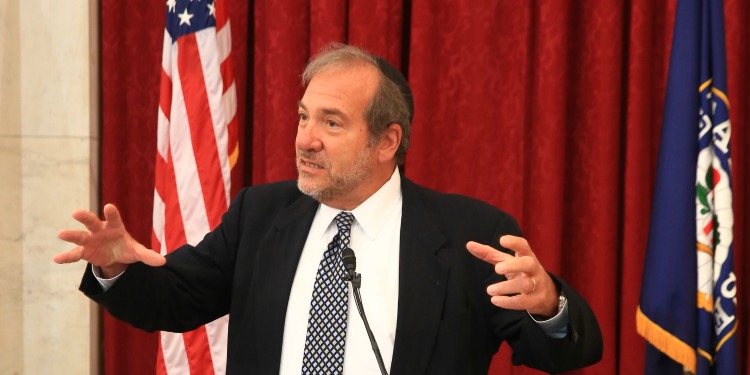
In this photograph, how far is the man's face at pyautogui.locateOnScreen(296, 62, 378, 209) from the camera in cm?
245

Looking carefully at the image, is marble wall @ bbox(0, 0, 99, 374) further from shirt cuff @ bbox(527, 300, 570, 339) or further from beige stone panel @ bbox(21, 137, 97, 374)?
shirt cuff @ bbox(527, 300, 570, 339)

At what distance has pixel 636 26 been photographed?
3832 mm

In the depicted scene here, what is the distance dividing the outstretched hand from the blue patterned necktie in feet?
1.54

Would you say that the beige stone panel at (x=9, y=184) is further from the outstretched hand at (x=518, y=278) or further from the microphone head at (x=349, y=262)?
the outstretched hand at (x=518, y=278)

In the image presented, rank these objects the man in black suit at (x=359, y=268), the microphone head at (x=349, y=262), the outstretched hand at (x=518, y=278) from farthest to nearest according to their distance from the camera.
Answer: the man in black suit at (x=359, y=268) < the microphone head at (x=349, y=262) < the outstretched hand at (x=518, y=278)

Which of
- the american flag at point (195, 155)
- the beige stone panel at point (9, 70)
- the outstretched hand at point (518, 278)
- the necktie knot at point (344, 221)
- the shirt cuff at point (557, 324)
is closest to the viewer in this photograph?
the outstretched hand at point (518, 278)

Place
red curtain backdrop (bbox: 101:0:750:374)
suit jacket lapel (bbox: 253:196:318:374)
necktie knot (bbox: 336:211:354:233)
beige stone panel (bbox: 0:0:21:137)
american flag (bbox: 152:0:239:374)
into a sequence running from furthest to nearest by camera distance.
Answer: beige stone panel (bbox: 0:0:21:137)
red curtain backdrop (bbox: 101:0:750:374)
american flag (bbox: 152:0:239:374)
necktie knot (bbox: 336:211:354:233)
suit jacket lapel (bbox: 253:196:318:374)

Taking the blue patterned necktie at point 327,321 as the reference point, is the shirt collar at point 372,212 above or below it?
above

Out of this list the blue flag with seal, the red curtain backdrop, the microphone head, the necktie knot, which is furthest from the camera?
the red curtain backdrop

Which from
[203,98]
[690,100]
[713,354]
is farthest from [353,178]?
[713,354]

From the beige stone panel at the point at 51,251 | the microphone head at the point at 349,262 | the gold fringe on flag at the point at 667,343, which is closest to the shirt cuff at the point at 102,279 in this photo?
the microphone head at the point at 349,262

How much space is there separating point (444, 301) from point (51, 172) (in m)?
2.47

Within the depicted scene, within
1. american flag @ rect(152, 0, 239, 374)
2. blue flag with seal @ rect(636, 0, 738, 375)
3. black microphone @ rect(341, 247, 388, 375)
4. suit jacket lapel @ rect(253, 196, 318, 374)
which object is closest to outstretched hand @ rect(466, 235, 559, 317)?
black microphone @ rect(341, 247, 388, 375)

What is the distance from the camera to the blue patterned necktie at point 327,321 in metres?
2.25
